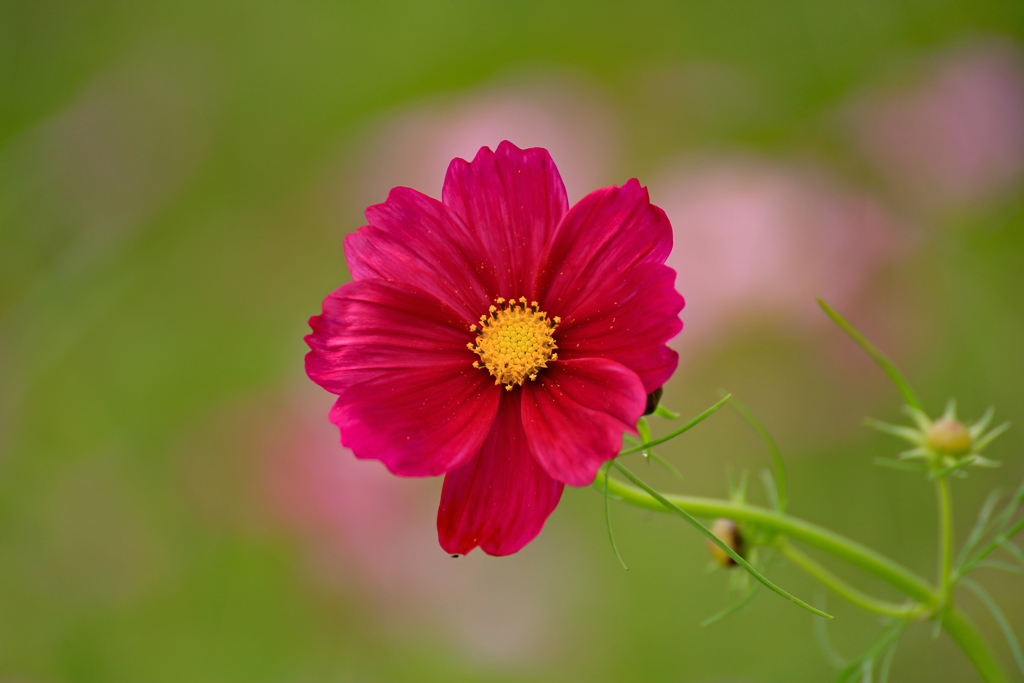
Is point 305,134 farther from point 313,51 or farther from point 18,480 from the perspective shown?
point 18,480

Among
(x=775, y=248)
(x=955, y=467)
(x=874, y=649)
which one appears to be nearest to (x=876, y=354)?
(x=955, y=467)

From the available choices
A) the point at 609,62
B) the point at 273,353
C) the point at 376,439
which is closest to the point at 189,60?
the point at 273,353

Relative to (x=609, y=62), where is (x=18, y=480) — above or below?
below

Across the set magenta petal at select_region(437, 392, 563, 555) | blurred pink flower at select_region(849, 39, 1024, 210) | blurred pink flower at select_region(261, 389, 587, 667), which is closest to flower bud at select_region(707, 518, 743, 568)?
magenta petal at select_region(437, 392, 563, 555)

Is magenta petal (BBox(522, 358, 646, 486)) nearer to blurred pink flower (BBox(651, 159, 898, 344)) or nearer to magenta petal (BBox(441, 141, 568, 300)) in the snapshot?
magenta petal (BBox(441, 141, 568, 300))

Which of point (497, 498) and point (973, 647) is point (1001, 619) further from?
point (497, 498)

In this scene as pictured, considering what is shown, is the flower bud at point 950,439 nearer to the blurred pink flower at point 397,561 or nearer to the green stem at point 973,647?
the green stem at point 973,647

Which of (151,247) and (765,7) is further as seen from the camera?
(151,247)
